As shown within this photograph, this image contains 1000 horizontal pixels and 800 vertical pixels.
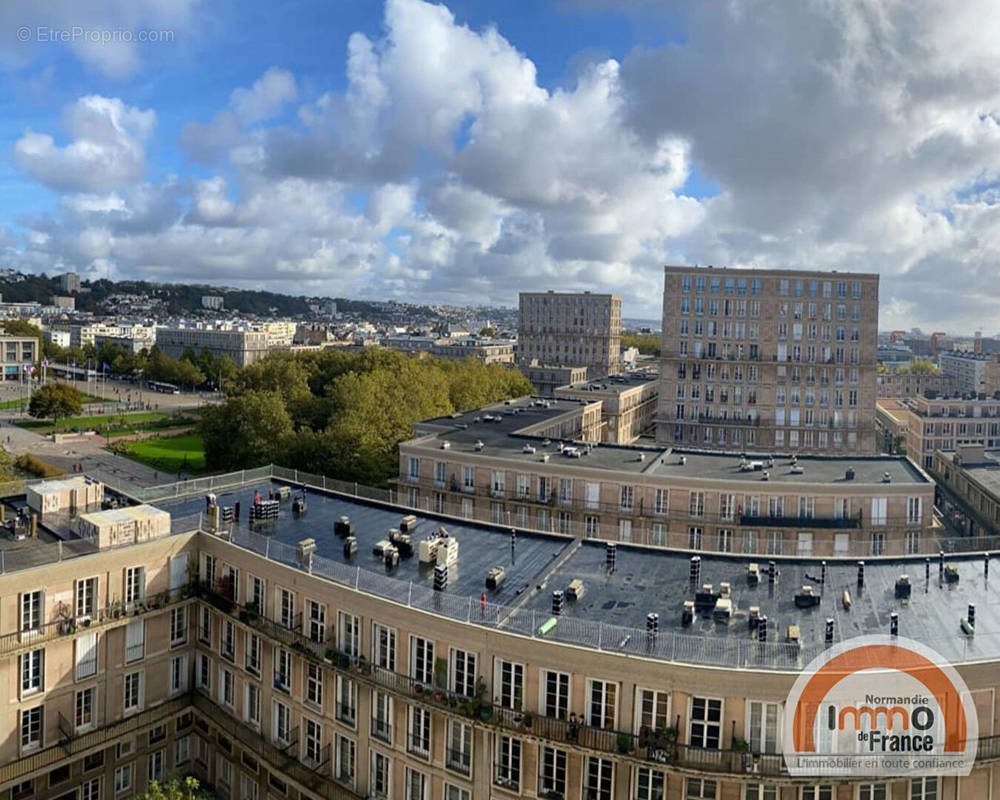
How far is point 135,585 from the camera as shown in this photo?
3112 centimetres

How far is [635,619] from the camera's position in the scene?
1026 inches

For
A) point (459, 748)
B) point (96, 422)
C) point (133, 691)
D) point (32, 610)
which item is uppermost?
point (32, 610)

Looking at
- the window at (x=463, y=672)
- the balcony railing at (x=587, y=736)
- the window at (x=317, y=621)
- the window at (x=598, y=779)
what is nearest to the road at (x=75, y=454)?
the window at (x=317, y=621)

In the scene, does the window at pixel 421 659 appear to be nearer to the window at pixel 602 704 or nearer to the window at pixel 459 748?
the window at pixel 459 748

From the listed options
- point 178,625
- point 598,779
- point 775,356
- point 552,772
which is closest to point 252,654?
point 178,625

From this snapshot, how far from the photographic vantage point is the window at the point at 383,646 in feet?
85.7

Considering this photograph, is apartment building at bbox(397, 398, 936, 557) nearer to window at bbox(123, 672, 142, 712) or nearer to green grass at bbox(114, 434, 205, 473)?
window at bbox(123, 672, 142, 712)

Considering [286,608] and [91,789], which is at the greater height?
[286,608]

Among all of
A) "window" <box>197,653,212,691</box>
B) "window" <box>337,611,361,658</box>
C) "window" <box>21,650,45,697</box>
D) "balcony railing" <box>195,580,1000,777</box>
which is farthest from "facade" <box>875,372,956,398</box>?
"window" <box>21,650,45,697</box>

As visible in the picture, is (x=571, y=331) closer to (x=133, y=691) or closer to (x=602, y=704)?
(x=133, y=691)

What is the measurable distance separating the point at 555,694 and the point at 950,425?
10333 centimetres

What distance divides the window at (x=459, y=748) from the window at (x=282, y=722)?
24.2 ft

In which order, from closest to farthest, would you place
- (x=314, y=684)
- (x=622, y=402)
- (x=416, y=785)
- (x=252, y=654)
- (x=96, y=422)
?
(x=416, y=785)
(x=314, y=684)
(x=252, y=654)
(x=622, y=402)
(x=96, y=422)

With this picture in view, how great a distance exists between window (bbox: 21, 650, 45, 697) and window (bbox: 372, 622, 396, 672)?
11852 mm
